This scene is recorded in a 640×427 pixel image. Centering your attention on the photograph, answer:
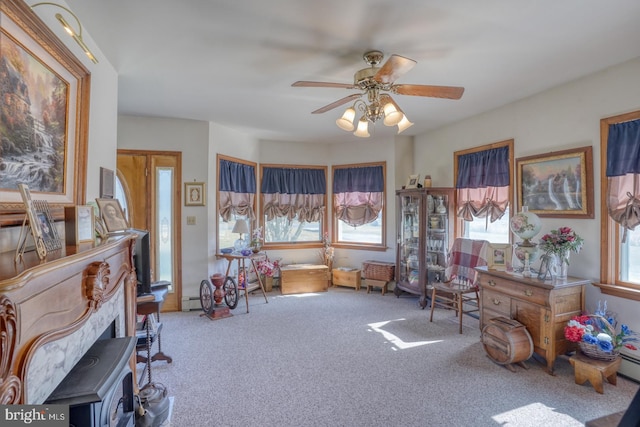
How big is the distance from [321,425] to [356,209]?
12.6ft

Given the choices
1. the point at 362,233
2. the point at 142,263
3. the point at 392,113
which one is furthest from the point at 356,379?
the point at 362,233

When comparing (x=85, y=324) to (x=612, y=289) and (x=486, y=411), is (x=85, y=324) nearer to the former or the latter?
(x=486, y=411)

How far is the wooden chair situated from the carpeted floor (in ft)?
1.02

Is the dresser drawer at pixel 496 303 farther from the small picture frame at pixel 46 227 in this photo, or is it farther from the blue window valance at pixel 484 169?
the small picture frame at pixel 46 227

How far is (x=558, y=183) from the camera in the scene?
3.09 m

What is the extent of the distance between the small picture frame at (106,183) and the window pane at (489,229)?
4.14 meters

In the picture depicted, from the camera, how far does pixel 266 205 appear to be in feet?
17.8

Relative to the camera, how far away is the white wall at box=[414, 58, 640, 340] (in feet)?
8.48

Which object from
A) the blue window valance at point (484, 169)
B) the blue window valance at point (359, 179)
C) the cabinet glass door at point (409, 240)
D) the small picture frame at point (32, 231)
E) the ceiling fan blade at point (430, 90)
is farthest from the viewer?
the blue window valance at point (359, 179)

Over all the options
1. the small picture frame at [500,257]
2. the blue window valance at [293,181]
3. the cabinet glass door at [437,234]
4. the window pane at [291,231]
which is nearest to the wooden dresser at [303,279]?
the window pane at [291,231]

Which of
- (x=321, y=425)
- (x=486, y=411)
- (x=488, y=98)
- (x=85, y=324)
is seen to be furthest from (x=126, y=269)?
(x=488, y=98)

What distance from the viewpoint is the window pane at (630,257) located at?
8.48ft

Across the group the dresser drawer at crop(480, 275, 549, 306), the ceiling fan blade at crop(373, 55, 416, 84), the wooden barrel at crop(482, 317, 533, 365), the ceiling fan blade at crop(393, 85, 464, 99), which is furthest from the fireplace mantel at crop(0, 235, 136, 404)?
the dresser drawer at crop(480, 275, 549, 306)

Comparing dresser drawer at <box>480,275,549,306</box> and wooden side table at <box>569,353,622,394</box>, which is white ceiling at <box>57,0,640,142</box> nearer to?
dresser drawer at <box>480,275,549,306</box>
